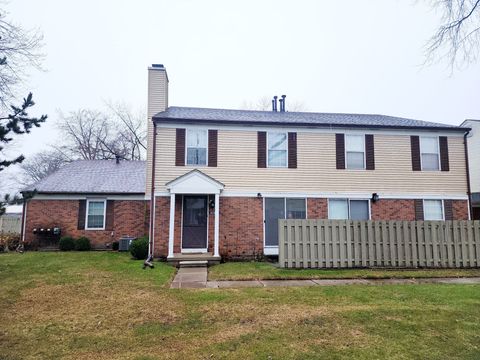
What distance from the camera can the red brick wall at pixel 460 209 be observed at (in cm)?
1258

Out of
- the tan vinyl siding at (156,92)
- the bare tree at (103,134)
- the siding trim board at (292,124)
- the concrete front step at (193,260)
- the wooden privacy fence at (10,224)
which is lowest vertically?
the concrete front step at (193,260)

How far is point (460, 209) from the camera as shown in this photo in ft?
41.6

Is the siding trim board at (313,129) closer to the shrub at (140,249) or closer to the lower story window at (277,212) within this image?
the lower story window at (277,212)

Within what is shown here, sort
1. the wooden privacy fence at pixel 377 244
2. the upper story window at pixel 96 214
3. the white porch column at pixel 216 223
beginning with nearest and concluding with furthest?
the wooden privacy fence at pixel 377 244, the white porch column at pixel 216 223, the upper story window at pixel 96 214

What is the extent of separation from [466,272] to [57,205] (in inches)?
677

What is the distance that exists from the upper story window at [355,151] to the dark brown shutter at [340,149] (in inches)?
6.4

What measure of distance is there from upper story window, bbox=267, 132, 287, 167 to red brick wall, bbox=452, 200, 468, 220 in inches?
289

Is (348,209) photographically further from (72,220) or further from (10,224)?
(10,224)

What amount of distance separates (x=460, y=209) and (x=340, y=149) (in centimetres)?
565

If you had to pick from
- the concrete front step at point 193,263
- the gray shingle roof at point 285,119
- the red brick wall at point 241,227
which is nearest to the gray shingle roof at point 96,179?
the gray shingle roof at point 285,119

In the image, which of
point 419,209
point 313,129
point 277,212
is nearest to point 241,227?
point 277,212

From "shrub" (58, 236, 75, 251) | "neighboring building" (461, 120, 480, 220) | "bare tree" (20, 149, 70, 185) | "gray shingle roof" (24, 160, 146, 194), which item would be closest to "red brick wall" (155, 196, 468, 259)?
"gray shingle roof" (24, 160, 146, 194)

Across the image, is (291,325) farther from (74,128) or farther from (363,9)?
(74,128)

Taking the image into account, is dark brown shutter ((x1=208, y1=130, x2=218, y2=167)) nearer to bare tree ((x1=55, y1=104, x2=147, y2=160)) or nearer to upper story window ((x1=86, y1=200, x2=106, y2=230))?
upper story window ((x1=86, y1=200, x2=106, y2=230))
